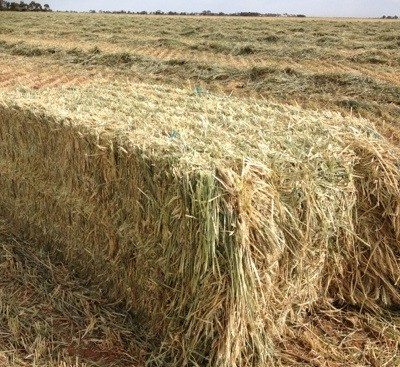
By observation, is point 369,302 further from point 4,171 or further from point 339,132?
point 4,171

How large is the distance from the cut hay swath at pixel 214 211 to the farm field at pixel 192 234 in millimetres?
14

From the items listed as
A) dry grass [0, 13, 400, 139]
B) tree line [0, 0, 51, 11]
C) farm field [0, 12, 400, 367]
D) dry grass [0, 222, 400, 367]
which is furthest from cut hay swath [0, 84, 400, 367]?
tree line [0, 0, 51, 11]

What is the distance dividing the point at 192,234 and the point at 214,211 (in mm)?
266

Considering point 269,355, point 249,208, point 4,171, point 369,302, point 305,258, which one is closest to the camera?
point 249,208

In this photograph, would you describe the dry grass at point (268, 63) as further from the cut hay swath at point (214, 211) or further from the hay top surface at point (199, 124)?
the cut hay swath at point (214, 211)

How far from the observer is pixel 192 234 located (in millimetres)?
3066

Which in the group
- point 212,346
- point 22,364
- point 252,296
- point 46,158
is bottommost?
point 22,364

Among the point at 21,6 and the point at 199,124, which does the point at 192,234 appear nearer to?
the point at 199,124

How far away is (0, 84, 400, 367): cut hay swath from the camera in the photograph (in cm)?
303

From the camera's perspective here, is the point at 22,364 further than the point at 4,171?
No

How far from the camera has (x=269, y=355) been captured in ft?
10.8

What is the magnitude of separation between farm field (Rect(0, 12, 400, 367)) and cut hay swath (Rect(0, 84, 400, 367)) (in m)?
0.01

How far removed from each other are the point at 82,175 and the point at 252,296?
196 centimetres

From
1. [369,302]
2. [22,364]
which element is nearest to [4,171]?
[22,364]
